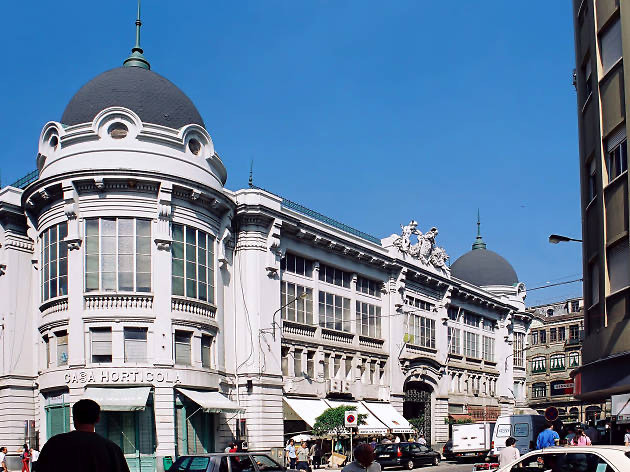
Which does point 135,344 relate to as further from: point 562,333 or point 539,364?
point 539,364

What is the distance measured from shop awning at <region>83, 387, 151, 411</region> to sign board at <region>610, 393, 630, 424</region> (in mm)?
19051

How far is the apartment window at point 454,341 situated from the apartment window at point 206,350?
1034 inches

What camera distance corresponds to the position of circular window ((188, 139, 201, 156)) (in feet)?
131

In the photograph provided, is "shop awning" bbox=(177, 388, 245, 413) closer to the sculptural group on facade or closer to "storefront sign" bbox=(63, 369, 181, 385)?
"storefront sign" bbox=(63, 369, 181, 385)

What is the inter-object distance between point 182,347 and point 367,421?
1321 centimetres

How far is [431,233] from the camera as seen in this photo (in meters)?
59.5

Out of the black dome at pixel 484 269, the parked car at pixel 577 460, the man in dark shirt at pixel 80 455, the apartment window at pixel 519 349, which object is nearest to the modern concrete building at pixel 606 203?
the parked car at pixel 577 460

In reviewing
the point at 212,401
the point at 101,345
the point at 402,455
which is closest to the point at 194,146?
the point at 101,345

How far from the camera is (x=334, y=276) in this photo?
4872 centimetres

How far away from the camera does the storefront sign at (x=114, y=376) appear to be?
1387 inches

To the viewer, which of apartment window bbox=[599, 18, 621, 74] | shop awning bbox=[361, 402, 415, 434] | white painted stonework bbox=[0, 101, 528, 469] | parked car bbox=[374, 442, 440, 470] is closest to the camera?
apartment window bbox=[599, 18, 621, 74]

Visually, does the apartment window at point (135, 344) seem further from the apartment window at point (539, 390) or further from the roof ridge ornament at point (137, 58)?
the apartment window at point (539, 390)

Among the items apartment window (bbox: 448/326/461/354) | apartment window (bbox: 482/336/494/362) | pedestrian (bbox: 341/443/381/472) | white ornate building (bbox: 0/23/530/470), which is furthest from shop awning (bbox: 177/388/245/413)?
apartment window (bbox: 482/336/494/362)

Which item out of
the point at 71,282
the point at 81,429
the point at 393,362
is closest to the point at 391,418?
the point at 393,362
